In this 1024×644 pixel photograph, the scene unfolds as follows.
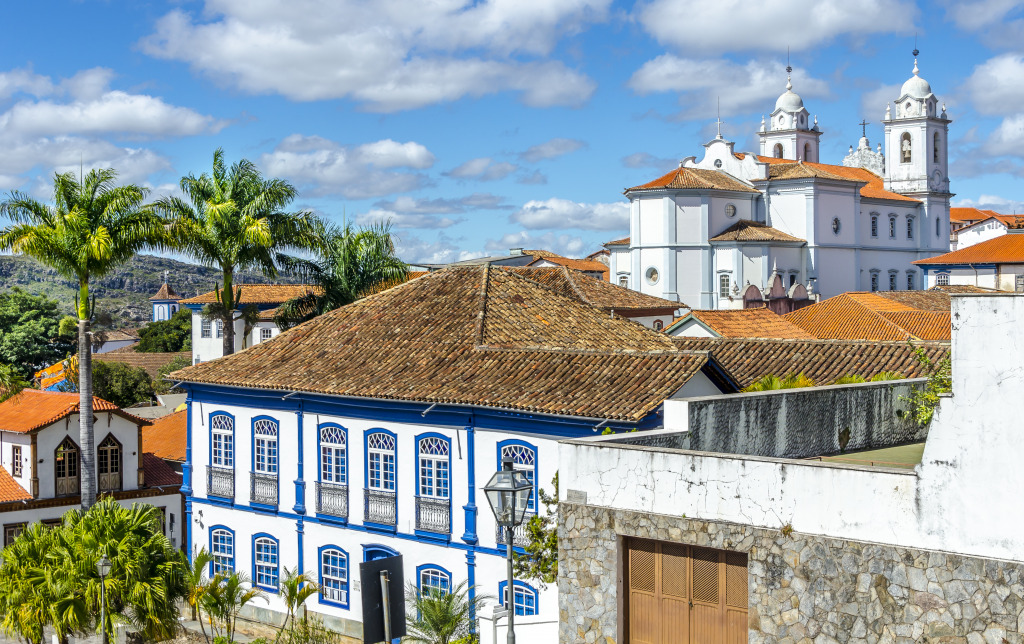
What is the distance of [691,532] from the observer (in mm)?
10414

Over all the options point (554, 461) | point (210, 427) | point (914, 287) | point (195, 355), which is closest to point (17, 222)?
point (210, 427)

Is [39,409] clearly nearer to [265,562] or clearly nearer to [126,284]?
[265,562]

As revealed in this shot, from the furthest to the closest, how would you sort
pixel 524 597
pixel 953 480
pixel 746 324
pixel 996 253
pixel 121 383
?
pixel 996 253, pixel 121 383, pixel 746 324, pixel 524 597, pixel 953 480

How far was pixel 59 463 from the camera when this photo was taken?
2798 centimetres

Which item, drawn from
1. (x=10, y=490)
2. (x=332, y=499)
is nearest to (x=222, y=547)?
(x=332, y=499)

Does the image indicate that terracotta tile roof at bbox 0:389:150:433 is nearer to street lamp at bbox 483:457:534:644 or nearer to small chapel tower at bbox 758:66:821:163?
street lamp at bbox 483:457:534:644

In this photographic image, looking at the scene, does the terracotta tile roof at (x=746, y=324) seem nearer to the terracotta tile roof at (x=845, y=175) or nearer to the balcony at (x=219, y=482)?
the balcony at (x=219, y=482)

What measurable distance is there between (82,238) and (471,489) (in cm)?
997

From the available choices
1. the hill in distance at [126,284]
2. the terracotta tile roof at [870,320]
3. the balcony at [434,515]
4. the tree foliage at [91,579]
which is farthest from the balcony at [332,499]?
the hill in distance at [126,284]

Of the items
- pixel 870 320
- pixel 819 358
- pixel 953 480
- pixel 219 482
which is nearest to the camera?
pixel 953 480

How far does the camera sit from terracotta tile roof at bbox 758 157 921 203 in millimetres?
69938

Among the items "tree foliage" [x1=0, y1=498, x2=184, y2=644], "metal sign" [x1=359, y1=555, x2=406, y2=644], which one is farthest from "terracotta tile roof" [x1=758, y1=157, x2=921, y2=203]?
"metal sign" [x1=359, y1=555, x2=406, y2=644]

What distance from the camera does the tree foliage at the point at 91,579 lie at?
17266mm

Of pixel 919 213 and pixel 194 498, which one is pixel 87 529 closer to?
pixel 194 498
